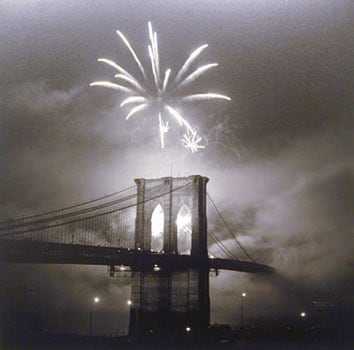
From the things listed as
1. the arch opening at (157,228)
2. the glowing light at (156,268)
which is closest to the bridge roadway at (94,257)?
the glowing light at (156,268)

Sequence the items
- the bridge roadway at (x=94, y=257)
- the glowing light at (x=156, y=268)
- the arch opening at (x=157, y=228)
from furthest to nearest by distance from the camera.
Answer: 1. the arch opening at (x=157, y=228)
2. the glowing light at (x=156, y=268)
3. the bridge roadway at (x=94, y=257)

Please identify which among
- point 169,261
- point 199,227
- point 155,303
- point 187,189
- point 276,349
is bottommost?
point 276,349

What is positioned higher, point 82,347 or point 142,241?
point 142,241

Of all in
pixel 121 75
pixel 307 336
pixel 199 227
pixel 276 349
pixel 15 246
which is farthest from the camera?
pixel 307 336

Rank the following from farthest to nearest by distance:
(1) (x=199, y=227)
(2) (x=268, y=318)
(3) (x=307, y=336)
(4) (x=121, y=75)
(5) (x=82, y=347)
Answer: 1. (2) (x=268, y=318)
2. (3) (x=307, y=336)
3. (1) (x=199, y=227)
4. (5) (x=82, y=347)
5. (4) (x=121, y=75)

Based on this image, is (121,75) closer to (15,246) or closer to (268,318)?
(15,246)

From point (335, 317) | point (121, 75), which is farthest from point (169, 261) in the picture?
point (335, 317)

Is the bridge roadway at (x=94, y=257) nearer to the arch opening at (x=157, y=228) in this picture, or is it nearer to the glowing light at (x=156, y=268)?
the glowing light at (x=156, y=268)
